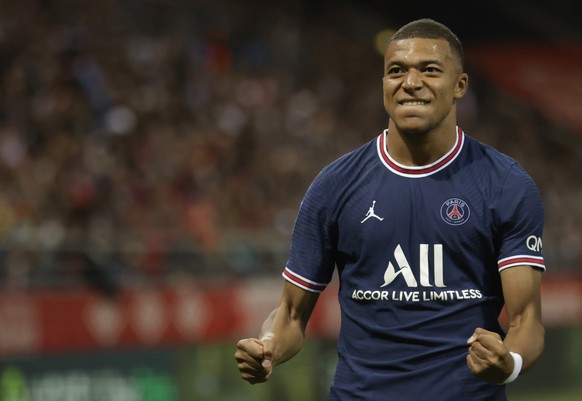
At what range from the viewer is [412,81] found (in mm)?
4453

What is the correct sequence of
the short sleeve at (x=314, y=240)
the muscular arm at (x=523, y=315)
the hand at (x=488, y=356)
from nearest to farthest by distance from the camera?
the hand at (x=488, y=356) < the muscular arm at (x=523, y=315) < the short sleeve at (x=314, y=240)

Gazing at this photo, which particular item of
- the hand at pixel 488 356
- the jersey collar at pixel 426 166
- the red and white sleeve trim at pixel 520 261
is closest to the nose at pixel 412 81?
the jersey collar at pixel 426 166

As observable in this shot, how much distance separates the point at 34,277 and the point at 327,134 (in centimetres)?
848

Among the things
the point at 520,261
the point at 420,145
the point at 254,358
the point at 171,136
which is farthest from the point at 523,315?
the point at 171,136

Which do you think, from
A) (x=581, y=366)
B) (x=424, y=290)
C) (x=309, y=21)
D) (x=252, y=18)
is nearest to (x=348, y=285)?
(x=424, y=290)

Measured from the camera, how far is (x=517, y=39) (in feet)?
88.8

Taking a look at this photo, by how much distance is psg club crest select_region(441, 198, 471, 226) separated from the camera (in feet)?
14.8

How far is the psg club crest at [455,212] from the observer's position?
14.8ft

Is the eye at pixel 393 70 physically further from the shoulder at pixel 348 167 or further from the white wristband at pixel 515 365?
the white wristband at pixel 515 365

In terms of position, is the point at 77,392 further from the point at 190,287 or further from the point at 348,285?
the point at 348,285

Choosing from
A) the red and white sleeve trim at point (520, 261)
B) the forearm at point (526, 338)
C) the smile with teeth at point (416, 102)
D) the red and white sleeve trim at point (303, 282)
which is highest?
the smile with teeth at point (416, 102)

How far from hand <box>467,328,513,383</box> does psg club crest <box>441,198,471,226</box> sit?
0.59 m

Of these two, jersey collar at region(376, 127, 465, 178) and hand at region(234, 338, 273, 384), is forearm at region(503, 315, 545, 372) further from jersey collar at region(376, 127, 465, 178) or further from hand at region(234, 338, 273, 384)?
hand at region(234, 338, 273, 384)

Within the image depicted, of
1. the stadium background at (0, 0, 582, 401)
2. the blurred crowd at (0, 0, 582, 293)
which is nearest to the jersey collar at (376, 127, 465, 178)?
the stadium background at (0, 0, 582, 401)
